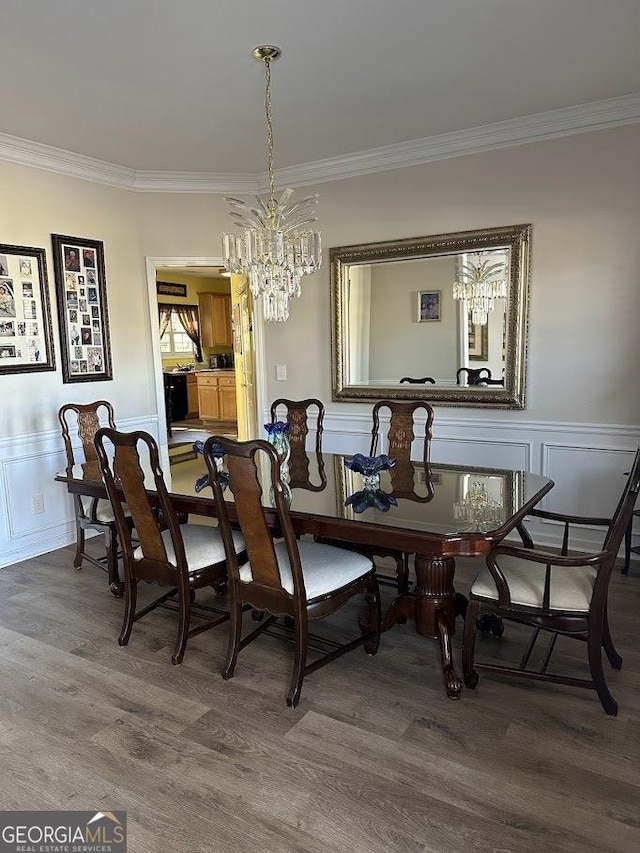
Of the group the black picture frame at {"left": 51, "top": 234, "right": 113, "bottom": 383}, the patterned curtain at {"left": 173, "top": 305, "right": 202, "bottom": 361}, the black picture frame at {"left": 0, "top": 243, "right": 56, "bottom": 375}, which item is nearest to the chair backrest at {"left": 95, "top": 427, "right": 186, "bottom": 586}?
the black picture frame at {"left": 0, "top": 243, "right": 56, "bottom": 375}

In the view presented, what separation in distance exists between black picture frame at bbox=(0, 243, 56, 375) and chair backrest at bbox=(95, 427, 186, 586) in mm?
1707

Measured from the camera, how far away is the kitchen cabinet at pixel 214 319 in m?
10.5

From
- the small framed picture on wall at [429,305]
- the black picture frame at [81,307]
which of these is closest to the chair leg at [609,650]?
the small framed picture on wall at [429,305]

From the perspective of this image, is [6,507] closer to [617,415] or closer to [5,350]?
[5,350]

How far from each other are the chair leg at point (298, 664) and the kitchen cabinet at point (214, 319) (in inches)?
353

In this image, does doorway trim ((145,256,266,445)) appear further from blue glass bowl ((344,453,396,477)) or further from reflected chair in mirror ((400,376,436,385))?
blue glass bowl ((344,453,396,477))

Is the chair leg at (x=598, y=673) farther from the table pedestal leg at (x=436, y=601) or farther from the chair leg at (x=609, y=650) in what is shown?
the table pedestal leg at (x=436, y=601)

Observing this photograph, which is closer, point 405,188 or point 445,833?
point 445,833

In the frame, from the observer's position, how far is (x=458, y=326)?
417 centimetres

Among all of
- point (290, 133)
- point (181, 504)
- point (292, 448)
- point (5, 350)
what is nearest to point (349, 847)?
point (181, 504)

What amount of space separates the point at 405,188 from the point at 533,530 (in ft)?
8.80

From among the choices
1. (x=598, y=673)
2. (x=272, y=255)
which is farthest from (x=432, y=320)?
(x=598, y=673)

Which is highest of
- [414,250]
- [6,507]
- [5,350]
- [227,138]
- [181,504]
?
[227,138]

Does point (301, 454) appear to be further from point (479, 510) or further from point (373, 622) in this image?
point (479, 510)
